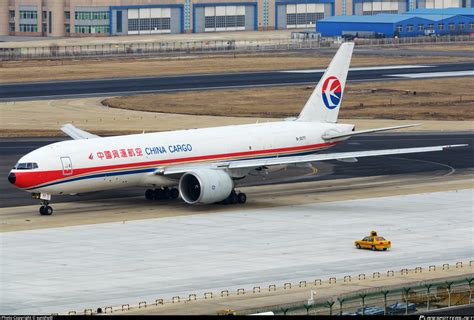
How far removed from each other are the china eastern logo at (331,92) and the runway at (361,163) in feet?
20.8

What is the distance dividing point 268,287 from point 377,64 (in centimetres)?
14226

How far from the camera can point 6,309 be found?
5228cm

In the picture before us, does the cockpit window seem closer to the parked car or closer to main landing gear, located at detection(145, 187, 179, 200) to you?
main landing gear, located at detection(145, 187, 179, 200)

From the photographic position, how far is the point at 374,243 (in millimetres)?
66438

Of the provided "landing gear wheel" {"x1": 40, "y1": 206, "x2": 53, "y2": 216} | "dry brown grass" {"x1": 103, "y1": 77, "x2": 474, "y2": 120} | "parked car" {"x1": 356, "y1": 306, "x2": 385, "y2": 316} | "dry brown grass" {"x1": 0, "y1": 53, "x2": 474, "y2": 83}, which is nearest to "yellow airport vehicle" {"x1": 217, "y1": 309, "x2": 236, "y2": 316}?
"parked car" {"x1": 356, "y1": 306, "x2": 385, "y2": 316}

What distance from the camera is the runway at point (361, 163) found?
285ft

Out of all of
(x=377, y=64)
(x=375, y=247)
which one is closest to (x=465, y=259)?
(x=375, y=247)

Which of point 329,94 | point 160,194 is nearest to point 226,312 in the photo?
point 160,194

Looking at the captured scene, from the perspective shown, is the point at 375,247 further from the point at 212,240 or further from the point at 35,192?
the point at 35,192

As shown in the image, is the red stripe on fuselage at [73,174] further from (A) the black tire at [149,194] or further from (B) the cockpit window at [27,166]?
(A) the black tire at [149,194]

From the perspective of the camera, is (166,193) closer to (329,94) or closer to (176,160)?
(176,160)

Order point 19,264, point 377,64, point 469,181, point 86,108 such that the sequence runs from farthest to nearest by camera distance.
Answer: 1. point 377,64
2. point 86,108
3. point 469,181
4. point 19,264

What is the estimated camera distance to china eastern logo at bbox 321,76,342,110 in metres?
91.6

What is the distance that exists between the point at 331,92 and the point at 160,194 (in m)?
16.4
